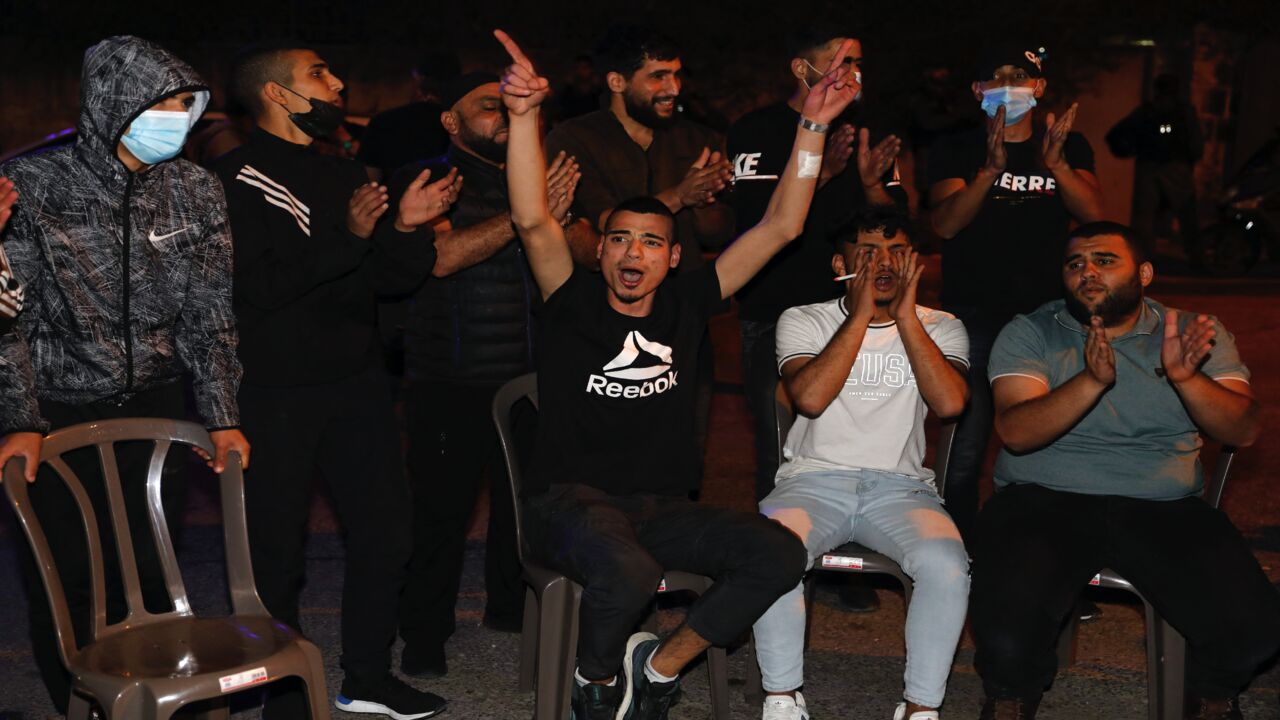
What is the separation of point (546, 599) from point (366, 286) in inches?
45.1

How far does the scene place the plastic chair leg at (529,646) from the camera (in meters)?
4.68

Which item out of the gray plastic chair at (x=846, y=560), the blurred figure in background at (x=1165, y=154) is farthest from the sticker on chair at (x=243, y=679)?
the blurred figure in background at (x=1165, y=154)

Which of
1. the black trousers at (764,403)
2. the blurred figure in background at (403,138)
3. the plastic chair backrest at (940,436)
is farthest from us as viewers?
the blurred figure in background at (403,138)

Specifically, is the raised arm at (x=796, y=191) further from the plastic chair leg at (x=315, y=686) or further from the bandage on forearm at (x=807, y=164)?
the plastic chair leg at (x=315, y=686)

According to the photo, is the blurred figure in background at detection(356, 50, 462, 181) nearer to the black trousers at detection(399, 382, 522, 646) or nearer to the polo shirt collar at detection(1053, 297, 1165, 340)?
the black trousers at detection(399, 382, 522, 646)

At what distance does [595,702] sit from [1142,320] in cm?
223

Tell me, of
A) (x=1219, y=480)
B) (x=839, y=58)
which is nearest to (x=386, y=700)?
(x=839, y=58)

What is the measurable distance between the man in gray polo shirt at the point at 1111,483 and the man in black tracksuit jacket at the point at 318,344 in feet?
6.29

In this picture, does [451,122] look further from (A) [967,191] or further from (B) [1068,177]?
(B) [1068,177]

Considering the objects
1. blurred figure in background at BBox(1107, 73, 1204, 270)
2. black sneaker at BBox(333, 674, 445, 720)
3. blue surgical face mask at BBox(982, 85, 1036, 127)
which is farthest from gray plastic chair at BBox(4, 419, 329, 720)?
blurred figure in background at BBox(1107, 73, 1204, 270)

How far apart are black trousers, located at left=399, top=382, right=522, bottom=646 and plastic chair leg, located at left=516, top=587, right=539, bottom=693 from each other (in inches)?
13.7

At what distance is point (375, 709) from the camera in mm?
4602

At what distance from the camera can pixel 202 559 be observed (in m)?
6.24

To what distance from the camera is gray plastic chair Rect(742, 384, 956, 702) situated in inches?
178
